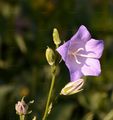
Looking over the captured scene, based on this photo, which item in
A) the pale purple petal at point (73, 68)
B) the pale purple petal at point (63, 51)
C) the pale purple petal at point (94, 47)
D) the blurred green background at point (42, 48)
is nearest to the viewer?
the pale purple petal at point (63, 51)

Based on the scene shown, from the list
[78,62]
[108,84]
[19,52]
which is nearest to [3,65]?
[19,52]

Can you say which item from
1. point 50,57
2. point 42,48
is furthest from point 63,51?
point 42,48

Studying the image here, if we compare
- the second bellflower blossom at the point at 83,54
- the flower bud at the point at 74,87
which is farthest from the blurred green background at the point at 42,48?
the flower bud at the point at 74,87

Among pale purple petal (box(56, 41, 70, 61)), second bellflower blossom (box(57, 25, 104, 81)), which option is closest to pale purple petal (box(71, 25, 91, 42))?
second bellflower blossom (box(57, 25, 104, 81))

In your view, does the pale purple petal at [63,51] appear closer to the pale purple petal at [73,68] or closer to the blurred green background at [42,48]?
the pale purple petal at [73,68]

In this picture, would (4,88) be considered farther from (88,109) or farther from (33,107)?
(88,109)

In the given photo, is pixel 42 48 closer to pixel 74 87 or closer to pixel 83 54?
pixel 83 54

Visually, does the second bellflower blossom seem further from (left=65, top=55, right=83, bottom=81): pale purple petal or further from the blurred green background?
the blurred green background
